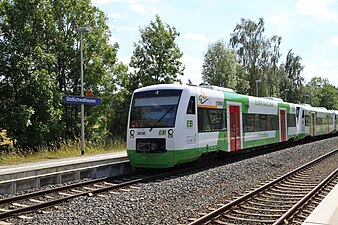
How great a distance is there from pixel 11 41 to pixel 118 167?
13.8m

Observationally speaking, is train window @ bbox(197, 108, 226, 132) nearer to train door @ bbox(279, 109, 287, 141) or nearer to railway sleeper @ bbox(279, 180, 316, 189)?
railway sleeper @ bbox(279, 180, 316, 189)

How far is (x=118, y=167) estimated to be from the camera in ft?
46.2

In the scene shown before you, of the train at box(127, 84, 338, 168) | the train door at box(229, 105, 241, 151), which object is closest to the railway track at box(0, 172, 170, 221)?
the train at box(127, 84, 338, 168)

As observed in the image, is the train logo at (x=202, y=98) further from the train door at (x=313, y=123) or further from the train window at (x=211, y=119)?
the train door at (x=313, y=123)

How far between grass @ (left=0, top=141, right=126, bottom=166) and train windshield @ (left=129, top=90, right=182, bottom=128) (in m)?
5.82

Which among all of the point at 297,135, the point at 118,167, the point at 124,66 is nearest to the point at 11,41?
the point at 124,66

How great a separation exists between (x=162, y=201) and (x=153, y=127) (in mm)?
4190

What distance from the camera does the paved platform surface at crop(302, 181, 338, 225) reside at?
6.12 meters

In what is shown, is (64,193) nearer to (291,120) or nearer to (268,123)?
(268,123)

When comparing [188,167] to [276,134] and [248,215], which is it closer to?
[248,215]

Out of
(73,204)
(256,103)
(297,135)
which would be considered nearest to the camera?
(73,204)

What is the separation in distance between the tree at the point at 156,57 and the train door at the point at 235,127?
54.3 feet

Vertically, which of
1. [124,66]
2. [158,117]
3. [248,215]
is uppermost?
[124,66]

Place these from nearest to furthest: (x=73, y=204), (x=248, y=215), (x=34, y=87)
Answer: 1. (x=248, y=215)
2. (x=73, y=204)
3. (x=34, y=87)
